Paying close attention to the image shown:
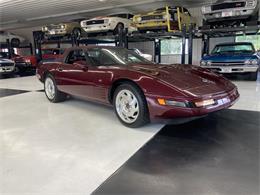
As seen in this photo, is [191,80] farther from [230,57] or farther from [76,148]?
[230,57]

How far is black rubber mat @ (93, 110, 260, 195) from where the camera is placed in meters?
1.68

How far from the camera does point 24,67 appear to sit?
12438 mm

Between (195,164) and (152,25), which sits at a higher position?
(152,25)

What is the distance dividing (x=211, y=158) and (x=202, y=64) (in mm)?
5619

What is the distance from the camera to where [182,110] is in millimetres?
2451

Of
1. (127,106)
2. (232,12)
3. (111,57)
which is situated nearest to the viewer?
(127,106)

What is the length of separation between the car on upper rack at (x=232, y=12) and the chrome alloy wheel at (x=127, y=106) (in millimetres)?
5749

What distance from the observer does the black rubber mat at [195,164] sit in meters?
1.68

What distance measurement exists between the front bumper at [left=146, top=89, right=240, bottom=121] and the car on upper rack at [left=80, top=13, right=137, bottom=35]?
23.2ft

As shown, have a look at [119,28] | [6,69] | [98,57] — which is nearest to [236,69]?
[98,57]

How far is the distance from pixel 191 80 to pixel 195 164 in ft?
3.83

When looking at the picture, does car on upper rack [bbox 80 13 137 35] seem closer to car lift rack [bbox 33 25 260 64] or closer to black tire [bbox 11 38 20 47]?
car lift rack [bbox 33 25 260 64]

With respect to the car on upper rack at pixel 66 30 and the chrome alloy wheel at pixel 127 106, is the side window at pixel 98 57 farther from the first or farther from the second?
A: the car on upper rack at pixel 66 30

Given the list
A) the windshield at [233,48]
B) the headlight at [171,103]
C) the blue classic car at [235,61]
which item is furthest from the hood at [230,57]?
the headlight at [171,103]
